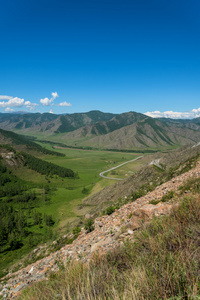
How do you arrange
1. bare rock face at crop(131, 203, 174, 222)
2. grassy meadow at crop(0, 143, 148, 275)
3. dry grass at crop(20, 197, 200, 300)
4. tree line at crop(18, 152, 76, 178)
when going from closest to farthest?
dry grass at crop(20, 197, 200, 300) < bare rock face at crop(131, 203, 174, 222) < grassy meadow at crop(0, 143, 148, 275) < tree line at crop(18, 152, 76, 178)

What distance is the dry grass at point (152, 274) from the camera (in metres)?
3.30

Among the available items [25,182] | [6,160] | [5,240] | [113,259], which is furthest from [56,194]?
[113,259]

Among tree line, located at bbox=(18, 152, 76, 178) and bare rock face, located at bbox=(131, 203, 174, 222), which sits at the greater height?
bare rock face, located at bbox=(131, 203, 174, 222)

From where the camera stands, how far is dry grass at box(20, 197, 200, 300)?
3.30 meters

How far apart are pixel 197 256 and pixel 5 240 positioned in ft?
185

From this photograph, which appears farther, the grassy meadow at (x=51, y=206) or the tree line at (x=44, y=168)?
the tree line at (x=44, y=168)

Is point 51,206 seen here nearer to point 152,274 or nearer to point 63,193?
point 63,193

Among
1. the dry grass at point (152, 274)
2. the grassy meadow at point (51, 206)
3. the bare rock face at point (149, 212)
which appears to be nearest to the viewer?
the dry grass at point (152, 274)

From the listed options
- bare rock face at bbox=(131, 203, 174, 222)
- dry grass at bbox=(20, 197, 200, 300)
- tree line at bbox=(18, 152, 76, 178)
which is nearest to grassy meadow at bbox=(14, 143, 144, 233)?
tree line at bbox=(18, 152, 76, 178)

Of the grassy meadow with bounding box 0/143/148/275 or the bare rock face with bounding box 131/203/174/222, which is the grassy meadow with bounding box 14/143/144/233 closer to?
the grassy meadow with bounding box 0/143/148/275

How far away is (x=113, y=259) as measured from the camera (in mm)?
5723

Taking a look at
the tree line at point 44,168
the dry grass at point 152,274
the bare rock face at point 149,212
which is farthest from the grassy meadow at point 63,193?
the dry grass at point 152,274

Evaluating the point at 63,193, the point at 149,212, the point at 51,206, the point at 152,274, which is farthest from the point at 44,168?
the point at 152,274

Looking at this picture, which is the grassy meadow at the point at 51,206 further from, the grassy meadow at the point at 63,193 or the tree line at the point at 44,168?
the tree line at the point at 44,168
